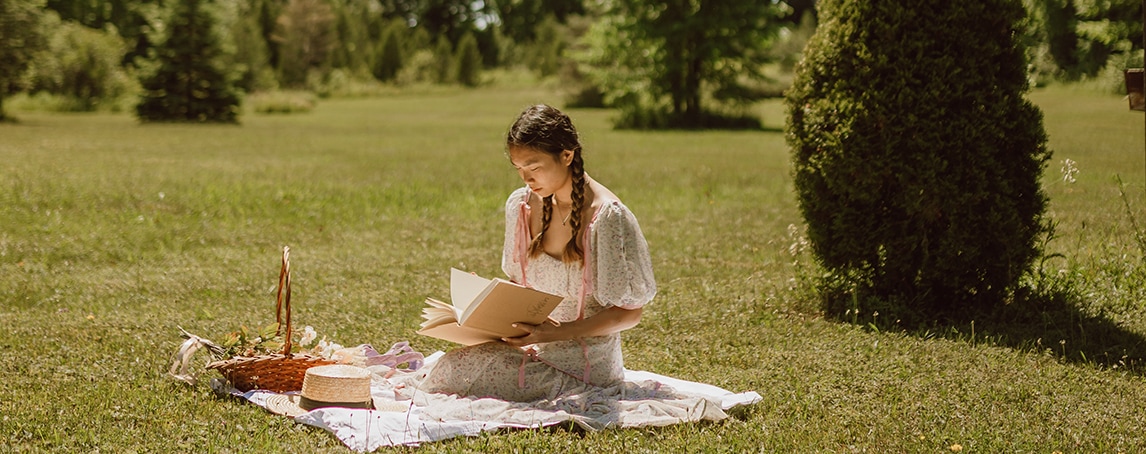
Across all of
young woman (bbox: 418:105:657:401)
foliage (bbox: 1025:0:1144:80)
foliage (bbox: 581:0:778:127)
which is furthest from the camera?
foliage (bbox: 581:0:778:127)

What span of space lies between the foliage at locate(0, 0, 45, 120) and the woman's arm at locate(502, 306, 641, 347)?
26.1m

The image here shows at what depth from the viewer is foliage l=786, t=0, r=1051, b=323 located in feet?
20.4

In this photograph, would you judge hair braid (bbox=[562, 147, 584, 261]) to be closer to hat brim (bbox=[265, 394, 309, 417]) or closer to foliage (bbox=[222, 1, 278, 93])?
hat brim (bbox=[265, 394, 309, 417])

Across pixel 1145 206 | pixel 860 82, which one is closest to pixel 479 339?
pixel 860 82

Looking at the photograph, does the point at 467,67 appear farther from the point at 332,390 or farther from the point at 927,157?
the point at 332,390

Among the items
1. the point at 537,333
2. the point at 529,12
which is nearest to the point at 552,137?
the point at 537,333

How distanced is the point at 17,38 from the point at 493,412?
26507 millimetres

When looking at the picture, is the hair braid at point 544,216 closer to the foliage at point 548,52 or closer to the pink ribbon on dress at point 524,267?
the pink ribbon on dress at point 524,267

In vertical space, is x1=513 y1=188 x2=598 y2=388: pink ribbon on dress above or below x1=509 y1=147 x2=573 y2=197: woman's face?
below

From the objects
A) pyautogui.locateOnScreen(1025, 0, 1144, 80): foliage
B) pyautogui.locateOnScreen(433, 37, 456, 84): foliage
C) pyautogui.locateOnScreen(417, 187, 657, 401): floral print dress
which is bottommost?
pyautogui.locateOnScreen(433, 37, 456, 84): foliage

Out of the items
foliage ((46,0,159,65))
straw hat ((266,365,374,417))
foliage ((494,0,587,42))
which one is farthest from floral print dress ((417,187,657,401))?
foliage ((494,0,587,42))

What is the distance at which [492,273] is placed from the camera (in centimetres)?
860

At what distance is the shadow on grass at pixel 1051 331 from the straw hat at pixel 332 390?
3255mm

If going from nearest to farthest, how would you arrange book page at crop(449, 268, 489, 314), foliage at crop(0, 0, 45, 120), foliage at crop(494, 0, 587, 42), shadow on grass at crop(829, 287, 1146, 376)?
book page at crop(449, 268, 489, 314) < shadow on grass at crop(829, 287, 1146, 376) < foliage at crop(0, 0, 45, 120) < foliage at crop(494, 0, 587, 42)
